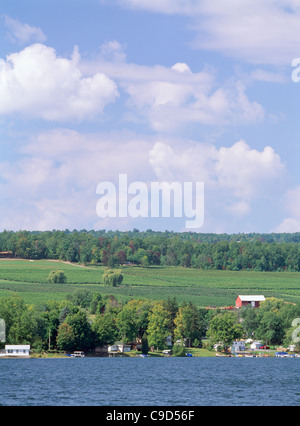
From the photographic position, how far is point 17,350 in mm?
101062

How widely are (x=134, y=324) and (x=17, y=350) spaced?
17778 mm

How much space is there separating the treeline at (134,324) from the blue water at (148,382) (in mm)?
5126

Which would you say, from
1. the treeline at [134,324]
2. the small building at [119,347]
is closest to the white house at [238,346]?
the treeline at [134,324]

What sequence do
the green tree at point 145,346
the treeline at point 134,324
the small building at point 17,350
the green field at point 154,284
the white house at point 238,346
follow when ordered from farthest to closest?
1. the green field at point 154,284
2. the white house at point 238,346
3. the green tree at point 145,346
4. the treeline at point 134,324
5. the small building at point 17,350

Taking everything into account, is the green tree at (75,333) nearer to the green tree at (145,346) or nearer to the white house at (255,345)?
the green tree at (145,346)

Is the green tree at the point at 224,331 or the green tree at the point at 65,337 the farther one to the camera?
the green tree at the point at 224,331

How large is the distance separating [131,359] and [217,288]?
6715 cm

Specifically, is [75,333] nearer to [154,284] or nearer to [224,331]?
[224,331]

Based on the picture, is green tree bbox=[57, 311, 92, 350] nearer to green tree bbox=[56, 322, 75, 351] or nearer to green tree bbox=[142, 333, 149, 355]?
green tree bbox=[56, 322, 75, 351]

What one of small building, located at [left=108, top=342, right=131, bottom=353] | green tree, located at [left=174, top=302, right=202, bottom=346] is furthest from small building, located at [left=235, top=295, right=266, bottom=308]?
small building, located at [left=108, top=342, right=131, bottom=353]

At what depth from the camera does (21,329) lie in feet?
335

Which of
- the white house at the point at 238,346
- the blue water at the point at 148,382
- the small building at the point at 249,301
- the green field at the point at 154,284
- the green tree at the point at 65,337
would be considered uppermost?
the green field at the point at 154,284

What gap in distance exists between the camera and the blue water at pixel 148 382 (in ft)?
198
